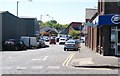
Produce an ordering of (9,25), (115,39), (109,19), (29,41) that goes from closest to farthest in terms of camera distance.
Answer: (109,19) → (115,39) → (29,41) → (9,25)

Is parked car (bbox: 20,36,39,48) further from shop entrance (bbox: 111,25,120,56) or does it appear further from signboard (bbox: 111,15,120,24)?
signboard (bbox: 111,15,120,24)

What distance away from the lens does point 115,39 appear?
108 feet

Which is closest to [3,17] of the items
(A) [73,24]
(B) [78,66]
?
(B) [78,66]

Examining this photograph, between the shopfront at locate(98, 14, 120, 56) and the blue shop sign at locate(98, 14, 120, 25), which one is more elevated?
the blue shop sign at locate(98, 14, 120, 25)

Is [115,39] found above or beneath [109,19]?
beneath

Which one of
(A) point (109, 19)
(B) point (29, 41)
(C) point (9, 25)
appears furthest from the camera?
(C) point (9, 25)

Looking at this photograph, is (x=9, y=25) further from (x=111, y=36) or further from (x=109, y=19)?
(x=109, y=19)

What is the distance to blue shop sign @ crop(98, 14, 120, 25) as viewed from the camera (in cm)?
3162

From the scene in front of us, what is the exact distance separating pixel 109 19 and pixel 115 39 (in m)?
2.04

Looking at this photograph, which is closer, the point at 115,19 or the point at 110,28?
the point at 115,19

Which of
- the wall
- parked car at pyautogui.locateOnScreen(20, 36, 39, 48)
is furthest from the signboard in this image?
the wall

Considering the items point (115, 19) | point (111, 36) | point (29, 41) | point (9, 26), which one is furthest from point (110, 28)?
point (9, 26)

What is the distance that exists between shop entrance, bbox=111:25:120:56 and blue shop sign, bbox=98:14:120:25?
1.09m

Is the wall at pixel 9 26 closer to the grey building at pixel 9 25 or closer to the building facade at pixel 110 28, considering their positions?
the grey building at pixel 9 25
